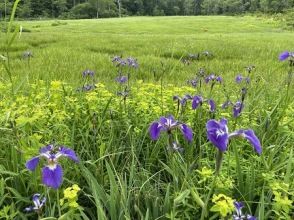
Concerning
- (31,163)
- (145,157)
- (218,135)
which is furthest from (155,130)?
(145,157)

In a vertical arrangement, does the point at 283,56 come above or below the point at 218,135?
above

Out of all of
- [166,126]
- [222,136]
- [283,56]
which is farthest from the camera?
[283,56]

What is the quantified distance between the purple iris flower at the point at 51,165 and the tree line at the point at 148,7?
3083 inches

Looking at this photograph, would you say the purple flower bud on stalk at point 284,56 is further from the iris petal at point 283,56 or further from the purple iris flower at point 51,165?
the purple iris flower at point 51,165

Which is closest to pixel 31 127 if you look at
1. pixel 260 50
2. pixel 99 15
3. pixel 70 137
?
pixel 70 137

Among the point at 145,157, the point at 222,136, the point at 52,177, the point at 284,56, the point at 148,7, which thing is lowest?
the point at 145,157

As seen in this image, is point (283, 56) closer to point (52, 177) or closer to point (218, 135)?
point (218, 135)

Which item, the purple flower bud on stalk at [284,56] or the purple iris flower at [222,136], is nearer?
the purple iris flower at [222,136]

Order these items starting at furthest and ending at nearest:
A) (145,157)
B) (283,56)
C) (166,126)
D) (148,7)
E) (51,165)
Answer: (148,7), (145,157), (283,56), (166,126), (51,165)

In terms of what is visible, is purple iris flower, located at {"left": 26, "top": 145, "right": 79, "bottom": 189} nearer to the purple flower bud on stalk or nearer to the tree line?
the purple flower bud on stalk

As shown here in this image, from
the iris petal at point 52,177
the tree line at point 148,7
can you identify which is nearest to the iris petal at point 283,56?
the iris petal at point 52,177

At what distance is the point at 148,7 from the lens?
111 metres

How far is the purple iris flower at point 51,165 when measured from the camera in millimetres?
1402

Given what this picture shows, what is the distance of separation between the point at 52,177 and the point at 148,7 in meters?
114
